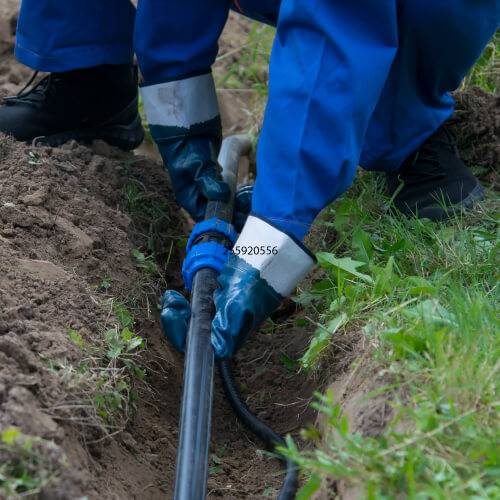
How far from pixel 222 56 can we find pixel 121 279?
1.99 meters

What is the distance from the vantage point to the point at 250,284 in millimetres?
1446

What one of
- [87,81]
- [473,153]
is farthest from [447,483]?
[87,81]

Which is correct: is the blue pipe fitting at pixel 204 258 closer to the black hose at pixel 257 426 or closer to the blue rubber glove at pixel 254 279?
the blue rubber glove at pixel 254 279

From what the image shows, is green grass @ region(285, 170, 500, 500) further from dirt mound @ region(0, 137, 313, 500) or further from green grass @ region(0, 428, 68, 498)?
green grass @ region(0, 428, 68, 498)

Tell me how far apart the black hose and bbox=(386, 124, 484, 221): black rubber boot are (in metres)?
0.88

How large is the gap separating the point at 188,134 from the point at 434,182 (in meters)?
0.94

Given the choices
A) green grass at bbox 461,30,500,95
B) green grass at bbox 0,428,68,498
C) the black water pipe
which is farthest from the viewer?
green grass at bbox 461,30,500,95

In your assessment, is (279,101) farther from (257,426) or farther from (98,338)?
(257,426)

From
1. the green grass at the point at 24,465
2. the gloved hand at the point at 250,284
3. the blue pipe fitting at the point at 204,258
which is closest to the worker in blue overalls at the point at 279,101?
the gloved hand at the point at 250,284

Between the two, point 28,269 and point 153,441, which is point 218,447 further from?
point 28,269

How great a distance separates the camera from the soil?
1126 mm

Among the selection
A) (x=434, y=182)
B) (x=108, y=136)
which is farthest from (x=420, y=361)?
(x=108, y=136)

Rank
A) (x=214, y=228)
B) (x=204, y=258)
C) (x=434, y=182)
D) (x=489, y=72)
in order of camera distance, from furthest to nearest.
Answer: (x=489, y=72) < (x=434, y=182) < (x=214, y=228) < (x=204, y=258)

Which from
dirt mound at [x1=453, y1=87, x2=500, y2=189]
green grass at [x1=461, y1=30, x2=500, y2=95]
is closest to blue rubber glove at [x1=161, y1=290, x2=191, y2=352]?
dirt mound at [x1=453, y1=87, x2=500, y2=189]
